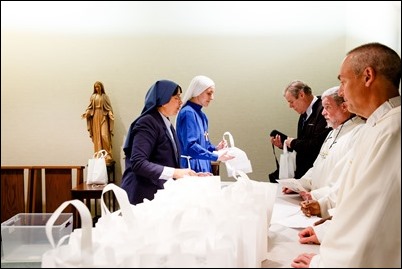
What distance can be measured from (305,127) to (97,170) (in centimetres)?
135

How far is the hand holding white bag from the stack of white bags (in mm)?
1213

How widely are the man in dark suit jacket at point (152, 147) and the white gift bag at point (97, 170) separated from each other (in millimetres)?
138

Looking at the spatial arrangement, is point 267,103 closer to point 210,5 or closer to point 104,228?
point 210,5

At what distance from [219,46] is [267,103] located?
0.53 m

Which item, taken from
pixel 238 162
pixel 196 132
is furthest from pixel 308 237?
pixel 196 132

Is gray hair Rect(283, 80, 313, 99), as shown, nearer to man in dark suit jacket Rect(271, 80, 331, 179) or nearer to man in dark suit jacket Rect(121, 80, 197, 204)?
man in dark suit jacket Rect(271, 80, 331, 179)

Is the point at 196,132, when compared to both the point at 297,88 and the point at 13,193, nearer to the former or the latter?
the point at 297,88

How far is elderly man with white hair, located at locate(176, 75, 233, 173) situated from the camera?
223cm

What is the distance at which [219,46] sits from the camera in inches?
98.2

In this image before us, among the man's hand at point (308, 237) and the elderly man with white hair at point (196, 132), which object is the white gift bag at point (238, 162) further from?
the man's hand at point (308, 237)

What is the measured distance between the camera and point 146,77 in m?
2.44

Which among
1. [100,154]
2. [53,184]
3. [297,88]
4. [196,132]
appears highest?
[297,88]

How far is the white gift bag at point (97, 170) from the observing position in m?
1.92

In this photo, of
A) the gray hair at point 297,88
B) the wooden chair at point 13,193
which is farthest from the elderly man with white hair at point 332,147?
the wooden chair at point 13,193
